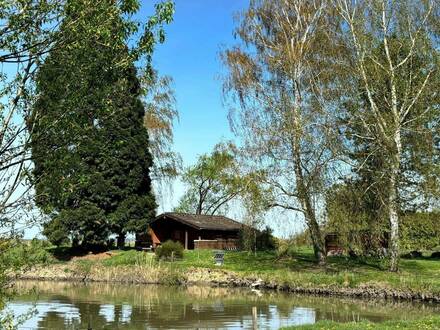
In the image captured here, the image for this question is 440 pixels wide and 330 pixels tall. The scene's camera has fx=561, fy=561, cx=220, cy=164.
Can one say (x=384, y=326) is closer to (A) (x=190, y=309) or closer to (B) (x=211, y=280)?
(A) (x=190, y=309)

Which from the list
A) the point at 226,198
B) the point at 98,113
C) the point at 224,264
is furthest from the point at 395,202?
the point at 226,198

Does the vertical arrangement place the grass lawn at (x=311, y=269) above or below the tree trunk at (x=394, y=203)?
below

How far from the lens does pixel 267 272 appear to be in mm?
32125

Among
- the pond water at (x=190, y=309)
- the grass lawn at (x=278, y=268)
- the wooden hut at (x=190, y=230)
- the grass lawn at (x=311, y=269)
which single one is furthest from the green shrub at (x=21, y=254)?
the wooden hut at (x=190, y=230)

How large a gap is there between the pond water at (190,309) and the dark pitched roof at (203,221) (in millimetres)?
19284

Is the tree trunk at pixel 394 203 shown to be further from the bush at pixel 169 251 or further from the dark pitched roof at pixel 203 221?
the dark pitched roof at pixel 203 221

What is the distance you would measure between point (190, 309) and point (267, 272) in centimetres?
971

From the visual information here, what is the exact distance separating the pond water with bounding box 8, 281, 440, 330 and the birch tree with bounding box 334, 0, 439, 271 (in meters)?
7.80

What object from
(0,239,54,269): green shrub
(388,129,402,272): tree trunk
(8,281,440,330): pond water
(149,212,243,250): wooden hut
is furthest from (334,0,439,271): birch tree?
(0,239,54,269): green shrub

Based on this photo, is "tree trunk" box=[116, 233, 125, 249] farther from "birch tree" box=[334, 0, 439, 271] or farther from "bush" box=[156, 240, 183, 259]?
"birch tree" box=[334, 0, 439, 271]

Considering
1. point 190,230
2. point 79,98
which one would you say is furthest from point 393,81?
point 190,230

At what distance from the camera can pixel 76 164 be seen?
8.66 metres

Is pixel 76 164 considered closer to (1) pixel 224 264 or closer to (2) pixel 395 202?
(2) pixel 395 202

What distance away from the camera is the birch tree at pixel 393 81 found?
29.8 meters
